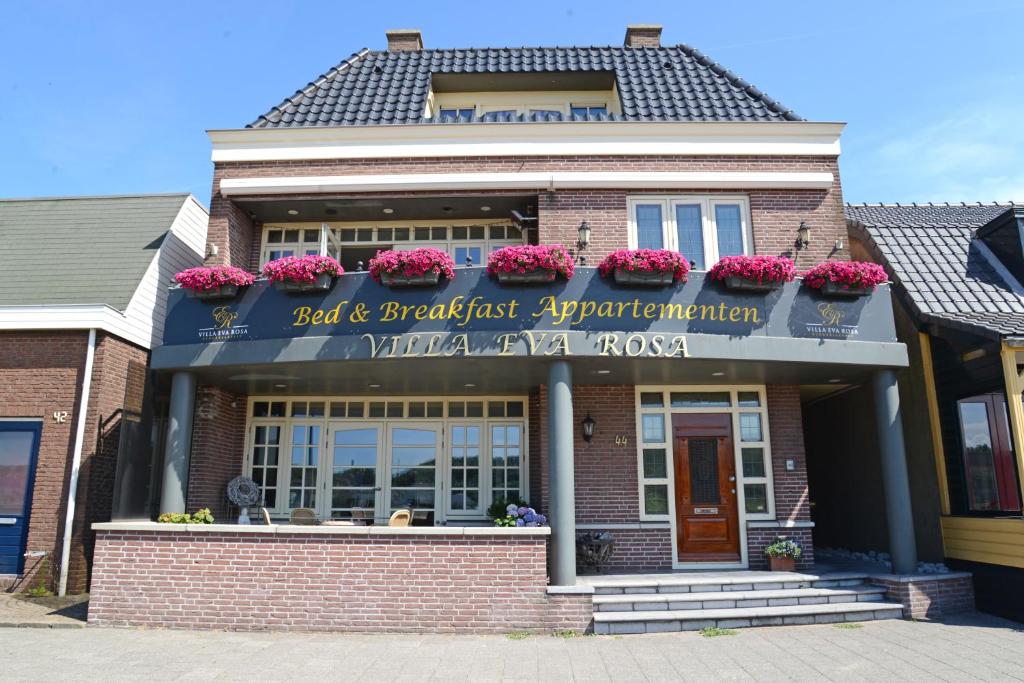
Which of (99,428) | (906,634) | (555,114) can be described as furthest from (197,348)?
(906,634)

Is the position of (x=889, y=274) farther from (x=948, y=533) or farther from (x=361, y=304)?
(x=361, y=304)

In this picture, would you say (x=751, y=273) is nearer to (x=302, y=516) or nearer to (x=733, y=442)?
(x=733, y=442)

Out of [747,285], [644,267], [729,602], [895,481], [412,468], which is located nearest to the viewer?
[729,602]

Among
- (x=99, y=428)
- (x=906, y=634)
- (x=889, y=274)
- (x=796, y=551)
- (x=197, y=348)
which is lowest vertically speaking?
(x=906, y=634)

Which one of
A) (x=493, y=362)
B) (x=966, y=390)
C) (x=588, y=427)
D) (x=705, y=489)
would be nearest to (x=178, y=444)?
(x=493, y=362)

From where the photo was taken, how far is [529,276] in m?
9.48

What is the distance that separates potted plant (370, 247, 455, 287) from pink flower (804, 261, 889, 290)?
521cm

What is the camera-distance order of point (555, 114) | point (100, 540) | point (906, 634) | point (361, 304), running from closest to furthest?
point (906, 634), point (100, 540), point (361, 304), point (555, 114)

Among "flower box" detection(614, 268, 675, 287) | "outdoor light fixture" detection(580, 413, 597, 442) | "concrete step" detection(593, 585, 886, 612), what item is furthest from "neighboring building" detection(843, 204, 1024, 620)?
"outdoor light fixture" detection(580, 413, 597, 442)

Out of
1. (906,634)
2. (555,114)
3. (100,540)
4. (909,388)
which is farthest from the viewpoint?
(555,114)

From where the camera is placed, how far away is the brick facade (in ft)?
32.7

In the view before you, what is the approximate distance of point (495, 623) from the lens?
854 cm

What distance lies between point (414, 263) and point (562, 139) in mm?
4024

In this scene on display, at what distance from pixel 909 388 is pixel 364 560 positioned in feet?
29.2
